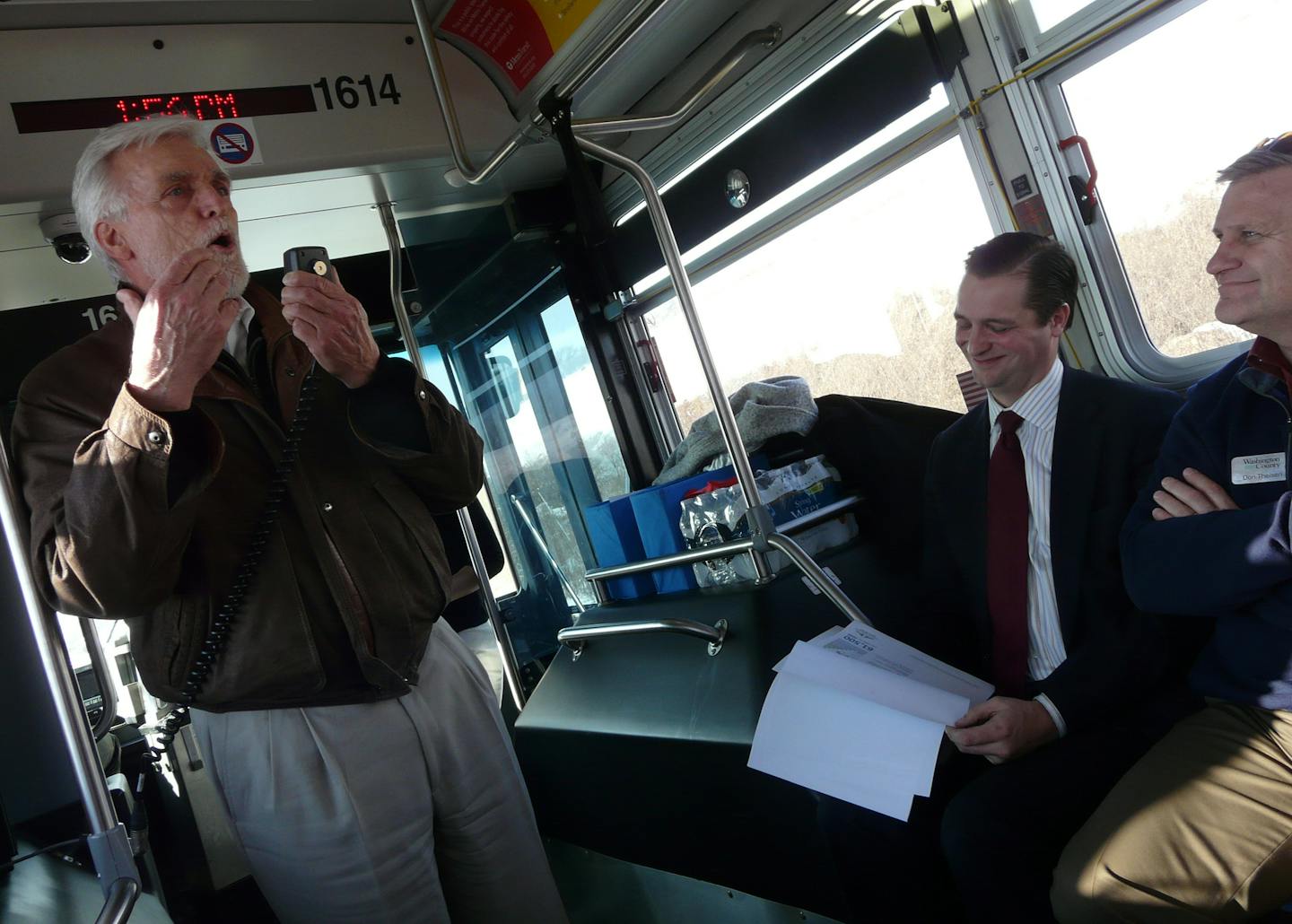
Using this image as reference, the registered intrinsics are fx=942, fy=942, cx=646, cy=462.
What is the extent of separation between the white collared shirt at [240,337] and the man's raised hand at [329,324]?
0.75 feet

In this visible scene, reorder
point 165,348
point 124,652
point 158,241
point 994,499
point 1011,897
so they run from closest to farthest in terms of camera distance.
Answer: point 165,348
point 158,241
point 1011,897
point 994,499
point 124,652

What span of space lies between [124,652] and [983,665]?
3.48 metres

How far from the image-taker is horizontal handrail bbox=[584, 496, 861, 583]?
107 inches

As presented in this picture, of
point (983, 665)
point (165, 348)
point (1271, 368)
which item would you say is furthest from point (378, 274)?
point (1271, 368)

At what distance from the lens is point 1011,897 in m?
1.91

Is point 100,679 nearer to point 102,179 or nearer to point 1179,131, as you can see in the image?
point 102,179

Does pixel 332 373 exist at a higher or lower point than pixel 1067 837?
higher

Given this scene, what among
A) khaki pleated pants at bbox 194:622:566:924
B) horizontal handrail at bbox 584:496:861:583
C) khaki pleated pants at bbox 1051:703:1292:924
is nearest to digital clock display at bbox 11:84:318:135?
khaki pleated pants at bbox 194:622:566:924

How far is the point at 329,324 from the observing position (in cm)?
179

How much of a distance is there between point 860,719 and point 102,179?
1820mm

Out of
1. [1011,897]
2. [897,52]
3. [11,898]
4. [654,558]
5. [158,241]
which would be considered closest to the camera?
[11,898]

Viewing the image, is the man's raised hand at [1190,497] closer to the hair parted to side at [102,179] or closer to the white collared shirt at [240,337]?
the white collared shirt at [240,337]

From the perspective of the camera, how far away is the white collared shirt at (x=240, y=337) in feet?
6.45

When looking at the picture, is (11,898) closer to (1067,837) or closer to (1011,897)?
(1011,897)
